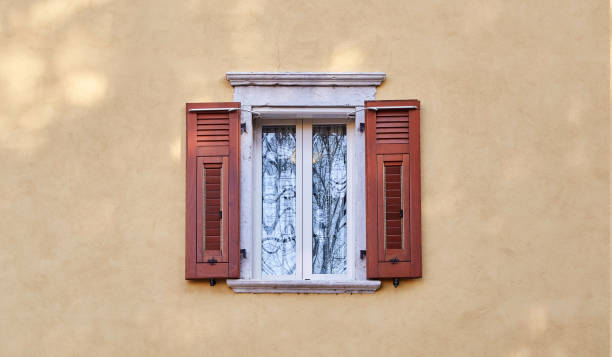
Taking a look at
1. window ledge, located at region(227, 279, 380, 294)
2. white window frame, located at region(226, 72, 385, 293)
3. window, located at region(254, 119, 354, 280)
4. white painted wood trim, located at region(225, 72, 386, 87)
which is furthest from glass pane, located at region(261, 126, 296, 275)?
white painted wood trim, located at region(225, 72, 386, 87)

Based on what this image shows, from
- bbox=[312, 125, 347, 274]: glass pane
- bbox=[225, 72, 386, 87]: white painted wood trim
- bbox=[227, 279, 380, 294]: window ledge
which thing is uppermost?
bbox=[225, 72, 386, 87]: white painted wood trim

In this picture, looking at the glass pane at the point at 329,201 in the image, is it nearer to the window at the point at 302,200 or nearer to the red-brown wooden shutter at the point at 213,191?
the window at the point at 302,200

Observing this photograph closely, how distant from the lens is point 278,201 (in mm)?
6941

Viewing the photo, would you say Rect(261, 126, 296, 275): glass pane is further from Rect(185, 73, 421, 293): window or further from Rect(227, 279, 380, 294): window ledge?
Rect(227, 279, 380, 294): window ledge

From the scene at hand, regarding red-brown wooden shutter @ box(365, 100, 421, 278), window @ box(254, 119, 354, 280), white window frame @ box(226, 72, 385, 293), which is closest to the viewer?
red-brown wooden shutter @ box(365, 100, 421, 278)

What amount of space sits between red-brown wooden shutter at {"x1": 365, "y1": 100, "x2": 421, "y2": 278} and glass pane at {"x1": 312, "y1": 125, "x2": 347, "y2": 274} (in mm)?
340

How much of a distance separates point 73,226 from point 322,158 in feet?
6.52

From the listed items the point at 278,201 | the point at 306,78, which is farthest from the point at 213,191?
the point at 306,78

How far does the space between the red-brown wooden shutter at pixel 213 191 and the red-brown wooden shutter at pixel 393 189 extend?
39.9 inches

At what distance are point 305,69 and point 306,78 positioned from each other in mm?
86

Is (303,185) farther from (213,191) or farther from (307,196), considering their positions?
(213,191)

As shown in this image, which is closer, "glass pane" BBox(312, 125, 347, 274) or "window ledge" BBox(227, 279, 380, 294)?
"window ledge" BBox(227, 279, 380, 294)

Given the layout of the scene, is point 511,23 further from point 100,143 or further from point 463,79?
point 100,143

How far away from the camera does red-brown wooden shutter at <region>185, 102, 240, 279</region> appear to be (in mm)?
6582
